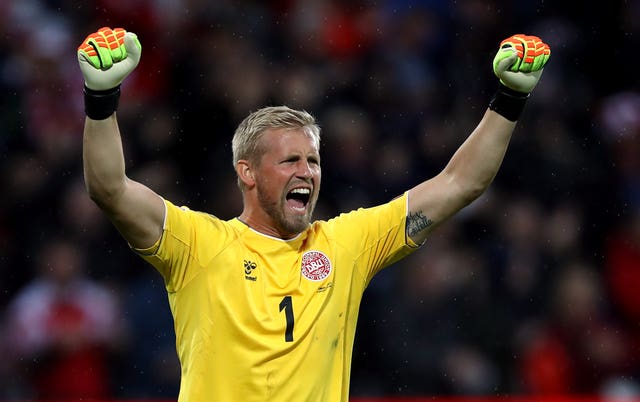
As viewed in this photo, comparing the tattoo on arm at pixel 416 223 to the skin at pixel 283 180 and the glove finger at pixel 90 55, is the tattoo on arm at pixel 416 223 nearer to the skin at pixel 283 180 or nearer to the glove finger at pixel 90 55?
the skin at pixel 283 180

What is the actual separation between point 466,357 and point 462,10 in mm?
3335

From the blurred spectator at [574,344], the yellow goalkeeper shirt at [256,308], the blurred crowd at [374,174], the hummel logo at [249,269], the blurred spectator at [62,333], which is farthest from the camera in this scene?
the blurred spectator at [574,344]

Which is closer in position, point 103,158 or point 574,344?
point 103,158

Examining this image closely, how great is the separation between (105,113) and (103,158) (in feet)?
0.49

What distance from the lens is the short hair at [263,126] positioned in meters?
4.41

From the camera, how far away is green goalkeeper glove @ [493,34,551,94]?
4.20 meters

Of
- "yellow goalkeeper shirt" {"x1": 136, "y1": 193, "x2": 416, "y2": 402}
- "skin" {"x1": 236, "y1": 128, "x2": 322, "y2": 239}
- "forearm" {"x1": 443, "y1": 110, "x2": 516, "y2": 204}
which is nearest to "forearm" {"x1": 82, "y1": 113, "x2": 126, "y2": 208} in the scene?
"yellow goalkeeper shirt" {"x1": 136, "y1": 193, "x2": 416, "y2": 402}

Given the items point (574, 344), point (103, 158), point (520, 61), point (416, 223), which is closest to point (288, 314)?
point (416, 223)

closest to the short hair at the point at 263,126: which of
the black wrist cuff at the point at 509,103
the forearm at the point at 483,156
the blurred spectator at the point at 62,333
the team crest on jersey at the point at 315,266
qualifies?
the team crest on jersey at the point at 315,266

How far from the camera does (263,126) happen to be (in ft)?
14.5

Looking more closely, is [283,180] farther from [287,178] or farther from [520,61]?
[520,61]

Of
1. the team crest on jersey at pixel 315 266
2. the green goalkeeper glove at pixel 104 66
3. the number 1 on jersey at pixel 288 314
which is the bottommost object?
the number 1 on jersey at pixel 288 314

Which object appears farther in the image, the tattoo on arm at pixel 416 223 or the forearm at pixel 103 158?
the tattoo on arm at pixel 416 223

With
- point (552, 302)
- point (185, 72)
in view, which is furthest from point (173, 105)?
point (552, 302)
